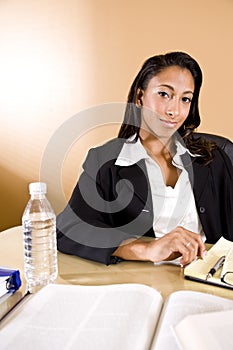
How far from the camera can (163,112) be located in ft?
4.39

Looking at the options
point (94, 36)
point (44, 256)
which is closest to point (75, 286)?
point (44, 256)

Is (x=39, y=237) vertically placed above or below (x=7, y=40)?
below

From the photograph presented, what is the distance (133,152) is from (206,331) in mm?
842

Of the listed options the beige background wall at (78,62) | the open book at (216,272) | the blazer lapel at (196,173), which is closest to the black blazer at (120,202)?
the blazer lapel at (196,173)

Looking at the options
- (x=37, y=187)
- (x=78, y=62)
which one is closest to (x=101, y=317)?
(x=37, y=187)

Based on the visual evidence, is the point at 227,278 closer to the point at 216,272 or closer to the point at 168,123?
the point at 216,272

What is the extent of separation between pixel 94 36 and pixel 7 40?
25.6 inches

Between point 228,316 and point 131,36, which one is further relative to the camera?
point 131,36

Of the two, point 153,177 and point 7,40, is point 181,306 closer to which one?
point 153,177

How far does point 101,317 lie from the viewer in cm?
69

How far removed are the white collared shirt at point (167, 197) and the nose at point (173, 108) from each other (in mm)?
158

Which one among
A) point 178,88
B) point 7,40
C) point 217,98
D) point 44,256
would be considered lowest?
point 44,256

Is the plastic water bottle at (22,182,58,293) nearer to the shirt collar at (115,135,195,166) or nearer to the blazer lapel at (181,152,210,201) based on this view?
the shirt collar at (115,135,195,166)

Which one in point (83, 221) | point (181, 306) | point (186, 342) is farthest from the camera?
point (83, 221)
